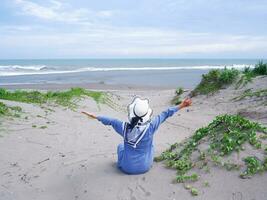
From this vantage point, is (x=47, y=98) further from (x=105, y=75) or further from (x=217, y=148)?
(x=105, y=75)

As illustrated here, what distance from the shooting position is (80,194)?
200 inches

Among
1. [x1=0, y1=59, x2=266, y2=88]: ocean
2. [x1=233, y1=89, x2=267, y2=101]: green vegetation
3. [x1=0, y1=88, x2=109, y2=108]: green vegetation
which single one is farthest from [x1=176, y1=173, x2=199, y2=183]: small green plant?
[x1=0, y1=59, x2=266, y2=88]: ocean

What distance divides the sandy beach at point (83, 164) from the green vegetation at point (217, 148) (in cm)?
13

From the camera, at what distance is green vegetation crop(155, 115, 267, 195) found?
4945 millimetres

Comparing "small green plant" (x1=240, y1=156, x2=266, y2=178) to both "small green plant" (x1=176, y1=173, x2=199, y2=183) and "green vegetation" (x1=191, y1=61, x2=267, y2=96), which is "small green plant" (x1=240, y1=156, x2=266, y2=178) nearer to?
"small green plant" (x1=176, y1=173, x2=199, y2=183)

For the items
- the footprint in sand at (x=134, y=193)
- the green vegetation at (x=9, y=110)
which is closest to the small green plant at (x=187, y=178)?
the footprint in sand at (x=134, y=193)

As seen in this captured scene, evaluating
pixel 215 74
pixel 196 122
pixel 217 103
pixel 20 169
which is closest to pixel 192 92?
pixel 215 74

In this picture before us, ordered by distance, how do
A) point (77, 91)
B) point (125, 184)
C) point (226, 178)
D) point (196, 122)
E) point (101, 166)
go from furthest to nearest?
point (77, 91), point (196, 122), point (101, 166), point (125, 184), point (226, 178)

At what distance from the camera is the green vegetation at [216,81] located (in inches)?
540

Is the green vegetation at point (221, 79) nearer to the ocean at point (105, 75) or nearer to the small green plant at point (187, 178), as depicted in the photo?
the small green plant at point (187, 178)

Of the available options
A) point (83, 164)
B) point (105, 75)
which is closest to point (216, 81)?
point (83, 164)

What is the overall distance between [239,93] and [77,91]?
5.78 meters

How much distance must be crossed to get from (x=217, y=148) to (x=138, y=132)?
1.15m

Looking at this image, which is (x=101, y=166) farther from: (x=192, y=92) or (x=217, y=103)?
(x=192, y=92)
